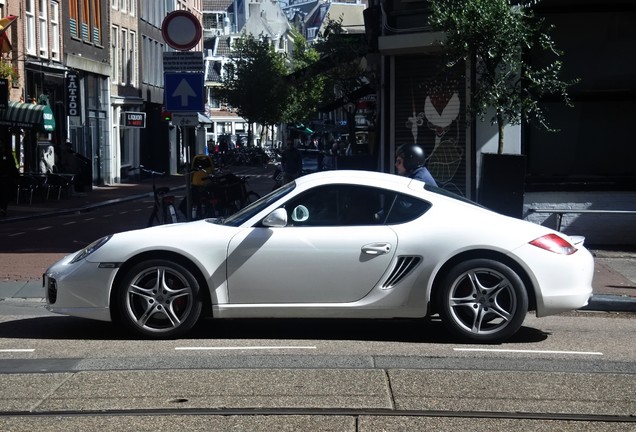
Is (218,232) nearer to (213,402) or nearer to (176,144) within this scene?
(213,402)

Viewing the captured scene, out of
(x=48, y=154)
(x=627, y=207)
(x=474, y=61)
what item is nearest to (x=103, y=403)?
(x=474, y=61)

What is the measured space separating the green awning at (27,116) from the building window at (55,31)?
21.5 feet

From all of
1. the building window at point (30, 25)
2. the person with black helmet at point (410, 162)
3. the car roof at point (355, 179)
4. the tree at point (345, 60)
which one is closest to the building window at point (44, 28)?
the building window at point (30, 25)

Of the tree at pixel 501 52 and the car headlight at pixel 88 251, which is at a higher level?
the tree at pixel 501 52

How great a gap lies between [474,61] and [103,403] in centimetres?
1042

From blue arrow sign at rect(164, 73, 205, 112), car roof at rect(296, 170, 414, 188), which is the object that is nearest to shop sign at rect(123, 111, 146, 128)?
blue arrow sign at rect(164, 73, 205, 112)

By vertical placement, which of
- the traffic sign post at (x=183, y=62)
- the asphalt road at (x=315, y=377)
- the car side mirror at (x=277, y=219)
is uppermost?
the traffic sign post at (x=183, y=62)

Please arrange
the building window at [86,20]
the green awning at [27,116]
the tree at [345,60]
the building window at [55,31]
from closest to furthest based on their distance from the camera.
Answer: the tree at [345,60] < the green awning at [27,116] < the building window at [55,31] < the building window at [86,20]

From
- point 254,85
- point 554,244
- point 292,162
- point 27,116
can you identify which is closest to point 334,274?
point 554,244

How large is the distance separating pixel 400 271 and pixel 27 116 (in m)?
25.6

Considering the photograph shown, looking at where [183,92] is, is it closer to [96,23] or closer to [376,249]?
[376,249]

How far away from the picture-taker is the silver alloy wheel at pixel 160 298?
822cm

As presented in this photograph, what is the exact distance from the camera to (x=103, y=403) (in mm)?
6191

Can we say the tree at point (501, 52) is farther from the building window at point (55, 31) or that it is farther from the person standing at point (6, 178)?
the building window at point (55, 31)
